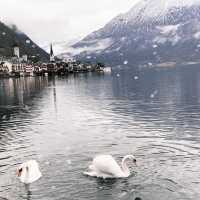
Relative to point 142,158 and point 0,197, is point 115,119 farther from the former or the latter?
point 0,197

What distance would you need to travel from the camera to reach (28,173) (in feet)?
102

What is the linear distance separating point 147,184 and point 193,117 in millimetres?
28552

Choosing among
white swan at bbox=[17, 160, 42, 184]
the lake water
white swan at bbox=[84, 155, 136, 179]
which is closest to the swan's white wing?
white swan at bbox=[84, 155, 136, 179]

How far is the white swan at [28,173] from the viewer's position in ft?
101

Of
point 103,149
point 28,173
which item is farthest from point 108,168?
point 103,149

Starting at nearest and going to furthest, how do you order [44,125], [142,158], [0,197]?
[0,197] → [142,158] → [44,125]

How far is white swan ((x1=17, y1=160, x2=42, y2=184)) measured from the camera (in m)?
30.8

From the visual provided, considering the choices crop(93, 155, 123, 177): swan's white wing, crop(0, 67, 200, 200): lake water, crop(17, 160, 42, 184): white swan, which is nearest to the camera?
crop(0, 67, 200, 200): lake water

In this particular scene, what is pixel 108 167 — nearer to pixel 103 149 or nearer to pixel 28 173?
pixel 28 173

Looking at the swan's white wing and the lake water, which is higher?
the swan's white wing

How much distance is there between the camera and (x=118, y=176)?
3095 cm

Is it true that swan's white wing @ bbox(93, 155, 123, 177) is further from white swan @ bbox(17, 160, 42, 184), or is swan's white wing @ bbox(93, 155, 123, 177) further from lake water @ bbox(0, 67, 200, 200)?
white swan @ bbox(17, 160, 42, 184)

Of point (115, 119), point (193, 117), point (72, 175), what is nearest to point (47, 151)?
point (72, 175)

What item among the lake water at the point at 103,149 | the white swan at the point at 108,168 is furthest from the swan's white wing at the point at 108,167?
the lake water at the point at 103,149
